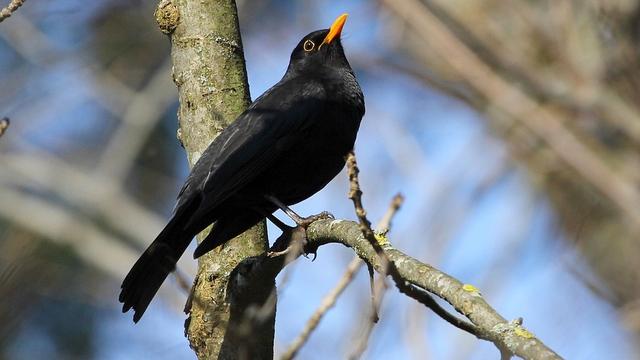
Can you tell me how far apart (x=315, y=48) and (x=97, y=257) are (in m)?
4.89

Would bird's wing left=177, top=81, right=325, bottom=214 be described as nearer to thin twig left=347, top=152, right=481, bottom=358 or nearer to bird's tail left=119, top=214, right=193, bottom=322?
bird's tail left=119, top=214, right=193, bottom=322

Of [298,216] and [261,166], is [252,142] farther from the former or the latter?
[298,216]

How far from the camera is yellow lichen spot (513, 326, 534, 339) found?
2.39m

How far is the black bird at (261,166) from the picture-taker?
4.16 metres

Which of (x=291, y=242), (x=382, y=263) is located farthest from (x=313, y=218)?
(x=382, y=263)

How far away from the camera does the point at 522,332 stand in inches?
94.8

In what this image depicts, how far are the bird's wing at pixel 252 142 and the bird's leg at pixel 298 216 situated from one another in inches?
6.1

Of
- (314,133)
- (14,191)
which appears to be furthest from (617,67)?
(14,191)

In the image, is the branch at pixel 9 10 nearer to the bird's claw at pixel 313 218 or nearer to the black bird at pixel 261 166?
the black bird at pixel 261 166

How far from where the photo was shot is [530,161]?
852 cm

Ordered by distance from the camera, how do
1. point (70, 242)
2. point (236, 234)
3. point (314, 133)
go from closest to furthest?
point (236, 234), point (314, 133), point (70, 242)

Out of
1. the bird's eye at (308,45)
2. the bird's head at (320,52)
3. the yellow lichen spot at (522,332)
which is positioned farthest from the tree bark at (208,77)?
the yellow lichen spot at (522,332)

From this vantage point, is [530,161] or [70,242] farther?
[70,242]

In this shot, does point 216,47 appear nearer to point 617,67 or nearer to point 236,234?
point 236,234
